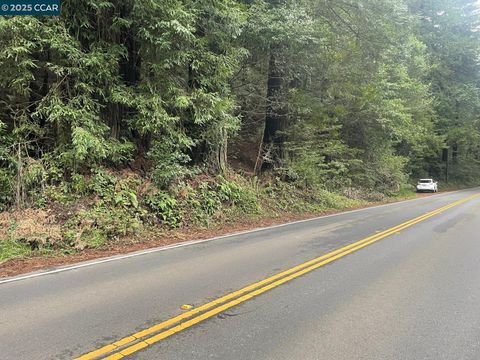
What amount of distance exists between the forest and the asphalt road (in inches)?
123

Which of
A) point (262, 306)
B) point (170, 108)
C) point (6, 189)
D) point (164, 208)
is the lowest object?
point (262, 306)

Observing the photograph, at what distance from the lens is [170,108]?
13.0 m

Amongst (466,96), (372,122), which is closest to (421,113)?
(372,122)

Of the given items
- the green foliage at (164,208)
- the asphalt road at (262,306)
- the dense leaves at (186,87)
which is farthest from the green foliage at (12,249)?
the green foliage at (164,208)

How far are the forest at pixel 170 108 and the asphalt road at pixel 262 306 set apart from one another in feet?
10.2

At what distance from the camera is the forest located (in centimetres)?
1049

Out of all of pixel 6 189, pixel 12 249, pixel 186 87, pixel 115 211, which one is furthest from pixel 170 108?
pixel 12 249

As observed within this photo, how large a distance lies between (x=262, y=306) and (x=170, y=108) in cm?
872

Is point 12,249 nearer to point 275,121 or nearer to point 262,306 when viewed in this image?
point 262,306

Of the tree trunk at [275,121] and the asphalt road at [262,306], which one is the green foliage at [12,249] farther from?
the tree trunk at [275,121]

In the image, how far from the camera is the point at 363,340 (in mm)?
→ 4496

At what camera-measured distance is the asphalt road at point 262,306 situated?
429cm

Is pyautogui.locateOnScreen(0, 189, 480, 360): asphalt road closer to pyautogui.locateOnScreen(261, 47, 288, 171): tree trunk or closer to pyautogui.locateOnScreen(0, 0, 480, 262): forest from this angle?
pyautogui.locateOnScreen(0, 0, 480, 262): forest

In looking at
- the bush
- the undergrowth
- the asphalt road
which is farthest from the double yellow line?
the bush
